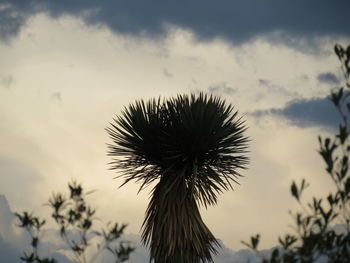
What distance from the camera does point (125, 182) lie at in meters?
13.0

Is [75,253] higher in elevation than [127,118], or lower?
lower

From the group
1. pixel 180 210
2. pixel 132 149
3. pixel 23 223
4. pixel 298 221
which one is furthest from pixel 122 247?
pixel 132 149

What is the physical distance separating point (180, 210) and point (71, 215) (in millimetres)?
6924

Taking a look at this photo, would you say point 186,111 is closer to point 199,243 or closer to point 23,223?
point 199,243

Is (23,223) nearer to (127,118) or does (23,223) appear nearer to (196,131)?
(196,131)

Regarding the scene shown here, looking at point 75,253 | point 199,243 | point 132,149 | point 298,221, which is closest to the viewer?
point 298,221

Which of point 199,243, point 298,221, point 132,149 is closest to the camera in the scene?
point 298,221

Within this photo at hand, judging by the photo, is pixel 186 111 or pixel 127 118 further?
pixel 127 118

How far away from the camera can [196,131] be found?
39.3ft

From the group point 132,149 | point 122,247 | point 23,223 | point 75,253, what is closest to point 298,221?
point 122,247

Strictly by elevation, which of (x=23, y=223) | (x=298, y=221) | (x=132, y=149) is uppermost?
(x=132, y=149)

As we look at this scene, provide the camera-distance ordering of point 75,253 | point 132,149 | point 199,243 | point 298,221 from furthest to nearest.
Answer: point 132,149, point 199,243, point 75,253, point 298,221

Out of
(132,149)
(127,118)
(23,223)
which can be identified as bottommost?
(23,223)

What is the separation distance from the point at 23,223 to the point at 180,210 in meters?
6.97
